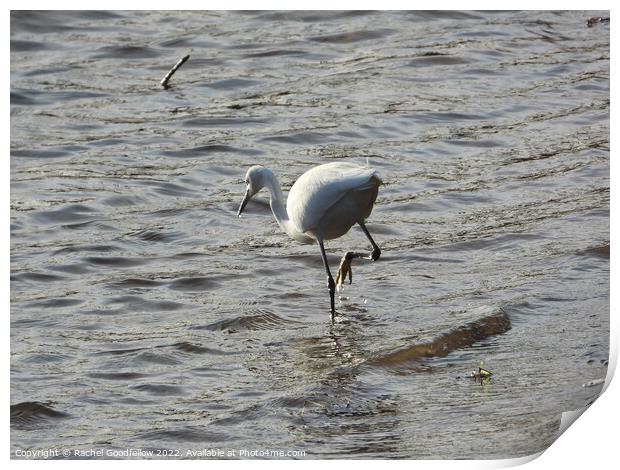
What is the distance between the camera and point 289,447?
214 inches

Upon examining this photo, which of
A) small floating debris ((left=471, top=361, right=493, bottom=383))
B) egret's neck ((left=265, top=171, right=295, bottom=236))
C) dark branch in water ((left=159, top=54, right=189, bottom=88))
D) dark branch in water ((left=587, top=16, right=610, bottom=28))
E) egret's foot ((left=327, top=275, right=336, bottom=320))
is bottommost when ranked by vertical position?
egret's foot ((left=327, top=275, right=336, bottom=320))

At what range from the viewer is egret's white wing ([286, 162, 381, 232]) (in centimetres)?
720

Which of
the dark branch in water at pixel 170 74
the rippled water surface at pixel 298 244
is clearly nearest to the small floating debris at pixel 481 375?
the rippled water surface at pixel 298 244

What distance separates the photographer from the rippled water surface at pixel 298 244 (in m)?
5.88

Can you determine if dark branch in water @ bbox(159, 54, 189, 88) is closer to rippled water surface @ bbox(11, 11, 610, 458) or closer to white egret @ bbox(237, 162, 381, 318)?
rippled water surface @ bbox(11, 11, 610, 458)

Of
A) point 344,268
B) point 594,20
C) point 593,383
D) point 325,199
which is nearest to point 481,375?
point 593,383

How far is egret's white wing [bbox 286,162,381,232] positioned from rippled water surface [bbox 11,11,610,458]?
2.15 ft

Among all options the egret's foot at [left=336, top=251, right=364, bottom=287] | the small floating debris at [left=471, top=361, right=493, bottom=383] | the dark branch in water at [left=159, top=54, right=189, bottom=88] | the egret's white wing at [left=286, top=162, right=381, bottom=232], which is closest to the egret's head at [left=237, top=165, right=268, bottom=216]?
the egret's white wing at [left=286, top=162, right=381, bottom=232]

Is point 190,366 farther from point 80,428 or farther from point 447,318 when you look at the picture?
point 447,318

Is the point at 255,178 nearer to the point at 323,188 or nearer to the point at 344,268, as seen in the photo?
the point at 323,188

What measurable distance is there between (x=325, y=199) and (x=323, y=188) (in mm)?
72

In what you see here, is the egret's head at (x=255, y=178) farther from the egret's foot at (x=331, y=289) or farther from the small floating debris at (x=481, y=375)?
the small floating debris at (x=481, y=375)
